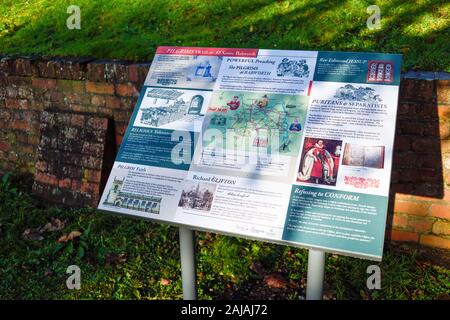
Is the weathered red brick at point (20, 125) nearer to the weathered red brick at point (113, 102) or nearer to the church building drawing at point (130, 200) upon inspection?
the weathered red brick at point (113, 102)

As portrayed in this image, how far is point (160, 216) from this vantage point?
2.12 metres

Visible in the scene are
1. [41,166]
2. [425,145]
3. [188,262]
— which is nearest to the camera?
[188,262]

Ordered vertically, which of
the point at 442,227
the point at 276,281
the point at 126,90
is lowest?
the point at 276,281

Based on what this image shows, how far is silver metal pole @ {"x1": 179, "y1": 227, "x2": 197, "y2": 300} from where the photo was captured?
2.29 m

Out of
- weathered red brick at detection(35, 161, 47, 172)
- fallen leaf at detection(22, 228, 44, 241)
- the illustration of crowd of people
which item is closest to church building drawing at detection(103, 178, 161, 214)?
the illustration of crowd of people

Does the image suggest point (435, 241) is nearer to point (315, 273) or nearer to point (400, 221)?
point (400, 221)

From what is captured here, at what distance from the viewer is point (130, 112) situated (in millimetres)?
3576

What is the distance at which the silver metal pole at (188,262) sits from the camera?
229cm

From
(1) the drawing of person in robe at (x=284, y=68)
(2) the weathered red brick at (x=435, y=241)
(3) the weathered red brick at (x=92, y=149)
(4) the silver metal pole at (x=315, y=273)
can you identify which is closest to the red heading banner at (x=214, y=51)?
(1) the drawing of person in robe at (x=284, y=68)

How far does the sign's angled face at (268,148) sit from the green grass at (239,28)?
49.4 inches

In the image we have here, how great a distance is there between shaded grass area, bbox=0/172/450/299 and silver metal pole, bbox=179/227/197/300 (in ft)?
1.45

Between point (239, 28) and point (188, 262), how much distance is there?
2.43m

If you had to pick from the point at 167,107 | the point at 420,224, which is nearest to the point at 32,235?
the point at 167,107

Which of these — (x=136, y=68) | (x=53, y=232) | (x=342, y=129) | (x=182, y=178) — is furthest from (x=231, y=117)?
(x=53, y=232)
